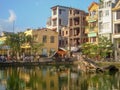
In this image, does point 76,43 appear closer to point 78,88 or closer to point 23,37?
point 23,37

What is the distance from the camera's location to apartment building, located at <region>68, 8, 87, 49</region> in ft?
350

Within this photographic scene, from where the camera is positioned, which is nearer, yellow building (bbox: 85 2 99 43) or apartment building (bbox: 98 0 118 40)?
apartment building (bbox: 98 0 118 40)

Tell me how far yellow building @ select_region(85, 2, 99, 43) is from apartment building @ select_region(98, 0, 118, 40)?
10.9 feet

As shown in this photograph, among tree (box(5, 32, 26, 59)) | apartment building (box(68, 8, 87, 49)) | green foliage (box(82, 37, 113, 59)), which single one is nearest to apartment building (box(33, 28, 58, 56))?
apartment building (box(68, 8, 87, 49))

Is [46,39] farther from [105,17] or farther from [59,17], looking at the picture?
[105,17]

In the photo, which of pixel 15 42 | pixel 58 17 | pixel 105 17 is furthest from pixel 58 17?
pixel 105 17

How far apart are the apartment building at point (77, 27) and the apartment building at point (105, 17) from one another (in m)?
15.5

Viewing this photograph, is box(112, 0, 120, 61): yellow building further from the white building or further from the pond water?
the white building

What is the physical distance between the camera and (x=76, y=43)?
353 ft

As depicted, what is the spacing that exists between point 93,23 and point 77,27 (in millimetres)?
11689

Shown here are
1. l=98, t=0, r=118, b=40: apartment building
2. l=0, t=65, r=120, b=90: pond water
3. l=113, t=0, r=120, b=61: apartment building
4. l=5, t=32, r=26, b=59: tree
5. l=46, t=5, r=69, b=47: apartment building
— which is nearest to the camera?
l=0, t=65, r=120, b=90: pond water

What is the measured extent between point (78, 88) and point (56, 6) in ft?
292

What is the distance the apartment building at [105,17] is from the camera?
3428 inches

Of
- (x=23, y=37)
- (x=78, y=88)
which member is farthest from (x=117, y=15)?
(x=78, y=88)
